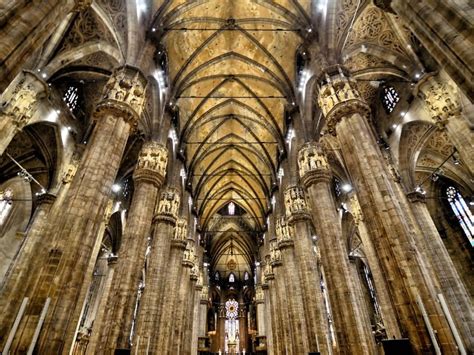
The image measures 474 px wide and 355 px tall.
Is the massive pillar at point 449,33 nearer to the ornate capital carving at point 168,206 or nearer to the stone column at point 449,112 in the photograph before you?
the stone column at point 449,112

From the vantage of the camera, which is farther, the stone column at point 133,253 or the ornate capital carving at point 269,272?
the ornate capital carving at point 269,272

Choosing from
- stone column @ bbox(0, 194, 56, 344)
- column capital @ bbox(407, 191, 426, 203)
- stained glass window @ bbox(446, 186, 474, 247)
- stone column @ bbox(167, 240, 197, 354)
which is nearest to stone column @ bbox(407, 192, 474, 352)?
column capital @ bbox(407, 191, 426, 203)

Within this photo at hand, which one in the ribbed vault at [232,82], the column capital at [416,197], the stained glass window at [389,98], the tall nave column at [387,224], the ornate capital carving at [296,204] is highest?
the ribbed vault at [232,82]

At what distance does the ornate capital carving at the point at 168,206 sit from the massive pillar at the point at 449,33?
14070 mm

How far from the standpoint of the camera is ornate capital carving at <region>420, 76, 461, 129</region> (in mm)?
10891

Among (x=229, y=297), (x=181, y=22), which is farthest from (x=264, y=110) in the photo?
(x=229, y=297)

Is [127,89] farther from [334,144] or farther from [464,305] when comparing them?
[464,305]

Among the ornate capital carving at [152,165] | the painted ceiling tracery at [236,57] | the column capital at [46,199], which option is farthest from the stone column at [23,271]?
the painted ceiling tracery at [236,57]

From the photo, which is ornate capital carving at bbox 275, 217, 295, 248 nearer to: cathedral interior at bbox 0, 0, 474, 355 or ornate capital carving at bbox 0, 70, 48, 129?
cathedral interior at bbox 0, 0, 474, 355

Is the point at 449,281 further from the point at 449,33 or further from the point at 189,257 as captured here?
the point at 189,257

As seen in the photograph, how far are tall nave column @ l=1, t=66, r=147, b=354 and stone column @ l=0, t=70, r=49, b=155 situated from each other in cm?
309

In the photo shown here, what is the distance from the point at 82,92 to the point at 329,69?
1447cm

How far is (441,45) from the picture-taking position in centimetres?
533

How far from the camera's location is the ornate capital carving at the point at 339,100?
422 inches
